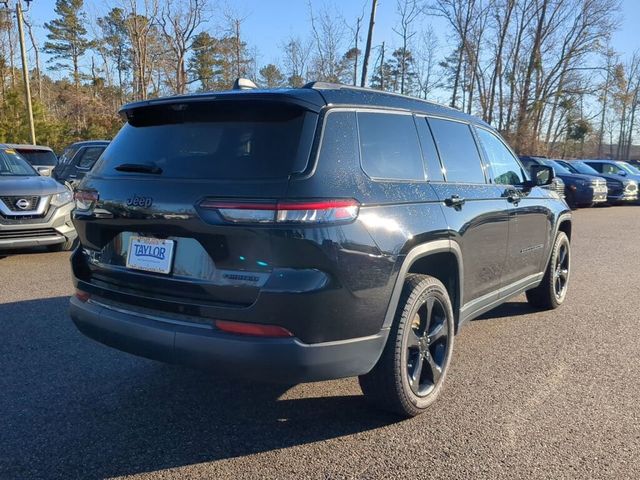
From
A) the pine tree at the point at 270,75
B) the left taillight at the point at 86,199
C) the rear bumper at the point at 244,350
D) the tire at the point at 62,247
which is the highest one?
the pine tree at the point at 270,75

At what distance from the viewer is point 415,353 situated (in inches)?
129

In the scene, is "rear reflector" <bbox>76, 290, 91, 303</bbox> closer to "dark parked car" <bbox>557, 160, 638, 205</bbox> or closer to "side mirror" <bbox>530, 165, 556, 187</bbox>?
"side mirror" <bbox>530, 165, 556, 187</bbox>

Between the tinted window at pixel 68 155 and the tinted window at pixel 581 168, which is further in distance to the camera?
the tinted window at pixel 581 168

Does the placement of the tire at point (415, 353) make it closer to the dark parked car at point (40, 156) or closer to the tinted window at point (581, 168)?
the dark parked car at point (40, 156)

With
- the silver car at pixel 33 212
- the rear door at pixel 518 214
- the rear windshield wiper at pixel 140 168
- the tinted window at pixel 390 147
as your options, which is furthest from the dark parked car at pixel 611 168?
the rear windshield wiper at pixel 140 168

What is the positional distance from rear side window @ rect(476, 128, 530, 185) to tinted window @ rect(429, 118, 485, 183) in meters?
0.26

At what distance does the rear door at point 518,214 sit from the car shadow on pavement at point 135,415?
1894 millimetres

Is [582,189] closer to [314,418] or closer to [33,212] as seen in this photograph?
[33,212]

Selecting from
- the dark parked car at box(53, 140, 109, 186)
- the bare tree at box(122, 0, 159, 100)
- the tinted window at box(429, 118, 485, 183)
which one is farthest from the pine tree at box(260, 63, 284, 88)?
the tinted window at box(429, 118, 485, 183)

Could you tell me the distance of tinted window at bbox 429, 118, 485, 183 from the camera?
380 centimetres

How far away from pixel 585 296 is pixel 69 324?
5.54 metres

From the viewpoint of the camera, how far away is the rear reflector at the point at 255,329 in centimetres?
256

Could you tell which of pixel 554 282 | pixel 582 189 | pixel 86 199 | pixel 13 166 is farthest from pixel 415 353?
pixel 582 189

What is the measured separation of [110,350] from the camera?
14.0ft
